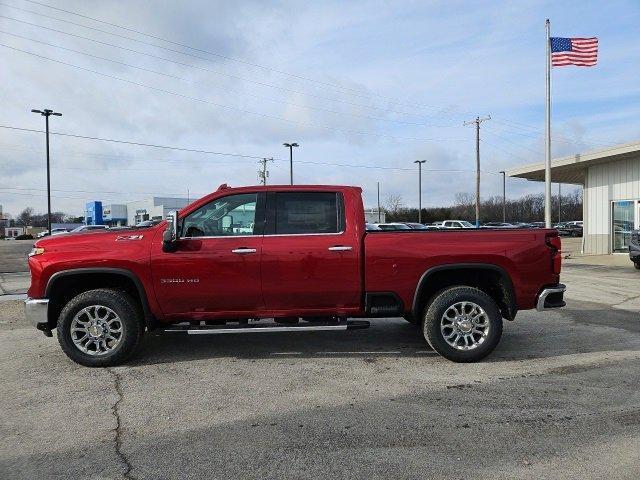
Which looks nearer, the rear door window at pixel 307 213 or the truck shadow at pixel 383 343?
the rear door window at pixel 307 213

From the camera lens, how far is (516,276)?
5773 millimetres

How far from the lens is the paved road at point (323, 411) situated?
11.3 ft

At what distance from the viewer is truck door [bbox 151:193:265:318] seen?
18.3 feet

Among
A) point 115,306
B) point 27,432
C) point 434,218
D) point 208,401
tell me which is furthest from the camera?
point 434,218

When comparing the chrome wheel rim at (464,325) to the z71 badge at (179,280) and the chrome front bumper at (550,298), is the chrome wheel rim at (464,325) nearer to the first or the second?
the chrome front bumper at (550,298)

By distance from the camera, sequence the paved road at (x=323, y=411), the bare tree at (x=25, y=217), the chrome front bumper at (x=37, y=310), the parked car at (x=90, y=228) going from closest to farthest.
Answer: the paved road at (x=323, y=411) → the chrome front bumper at (x=37, y=310) → the parked car at (x=90, y=228) → the bare tree at (x=25, y=217)

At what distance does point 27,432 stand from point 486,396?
12.4ft

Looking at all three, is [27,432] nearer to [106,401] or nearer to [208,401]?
[106,401]

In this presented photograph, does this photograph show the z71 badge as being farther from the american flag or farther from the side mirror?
the american flag

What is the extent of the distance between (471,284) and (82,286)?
4.44m

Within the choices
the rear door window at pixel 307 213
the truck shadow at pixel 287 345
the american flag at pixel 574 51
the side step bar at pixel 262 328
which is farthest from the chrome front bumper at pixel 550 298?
the american flag at pixel 574 51

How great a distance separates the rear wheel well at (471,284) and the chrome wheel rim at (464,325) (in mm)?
292

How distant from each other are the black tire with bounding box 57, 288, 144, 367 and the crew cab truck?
0.04ft

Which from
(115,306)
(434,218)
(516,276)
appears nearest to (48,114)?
(115,306)
